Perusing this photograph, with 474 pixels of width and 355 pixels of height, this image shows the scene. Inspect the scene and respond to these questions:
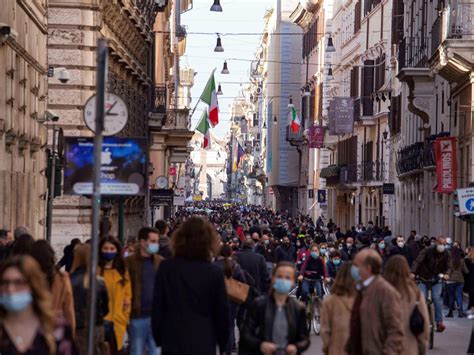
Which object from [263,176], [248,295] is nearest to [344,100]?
[248,295]

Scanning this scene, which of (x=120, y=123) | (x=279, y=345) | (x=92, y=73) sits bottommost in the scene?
(x=279, y=345)

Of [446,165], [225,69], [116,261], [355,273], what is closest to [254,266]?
[116,261]

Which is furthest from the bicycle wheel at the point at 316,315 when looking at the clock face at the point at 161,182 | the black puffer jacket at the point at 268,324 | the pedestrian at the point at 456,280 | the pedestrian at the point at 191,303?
the clock face at the point at 161,182

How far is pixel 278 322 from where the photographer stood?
38.0 ft

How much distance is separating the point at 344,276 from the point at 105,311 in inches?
79.5

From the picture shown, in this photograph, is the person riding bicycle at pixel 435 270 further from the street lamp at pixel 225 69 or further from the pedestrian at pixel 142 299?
the street lamp at pixel 225 69

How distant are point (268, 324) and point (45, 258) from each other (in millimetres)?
1954

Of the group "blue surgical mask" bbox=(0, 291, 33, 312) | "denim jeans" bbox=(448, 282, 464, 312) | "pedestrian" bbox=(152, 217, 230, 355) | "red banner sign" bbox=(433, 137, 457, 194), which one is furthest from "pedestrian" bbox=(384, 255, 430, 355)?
"red banner sign" bbox=(433, 137, 457, 194)

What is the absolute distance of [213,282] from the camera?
11.4 meters

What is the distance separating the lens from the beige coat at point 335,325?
1357 centimetres

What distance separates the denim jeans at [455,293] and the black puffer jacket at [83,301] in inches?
658

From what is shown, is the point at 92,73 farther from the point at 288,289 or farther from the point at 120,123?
the point at 288,289

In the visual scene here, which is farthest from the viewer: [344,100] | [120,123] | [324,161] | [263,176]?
[263,176]

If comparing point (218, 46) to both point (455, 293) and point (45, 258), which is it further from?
point (45, 258)
